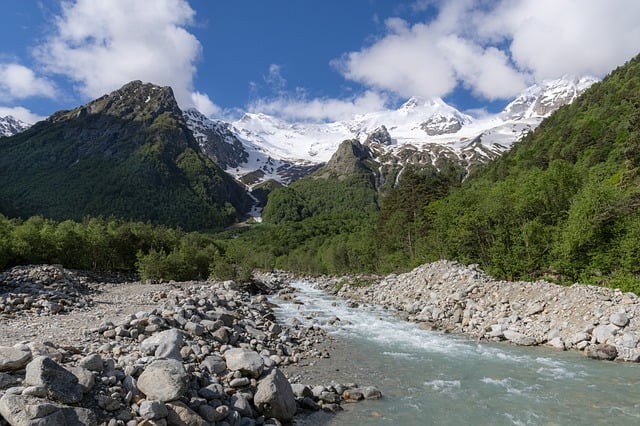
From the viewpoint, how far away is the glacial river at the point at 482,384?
13914 millimetres

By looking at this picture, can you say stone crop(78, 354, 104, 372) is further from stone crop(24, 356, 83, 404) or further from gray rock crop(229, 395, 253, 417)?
gray rock crop(229, 395, 253, 417)

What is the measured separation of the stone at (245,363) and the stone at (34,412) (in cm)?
595

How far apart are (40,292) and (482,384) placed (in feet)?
120

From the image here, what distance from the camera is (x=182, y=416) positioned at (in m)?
10.6

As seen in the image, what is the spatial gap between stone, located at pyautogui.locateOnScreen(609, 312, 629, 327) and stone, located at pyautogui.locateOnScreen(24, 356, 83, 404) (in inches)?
1012

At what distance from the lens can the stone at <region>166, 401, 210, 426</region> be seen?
1046 centimetres

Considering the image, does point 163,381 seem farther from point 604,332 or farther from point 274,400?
point 604,332

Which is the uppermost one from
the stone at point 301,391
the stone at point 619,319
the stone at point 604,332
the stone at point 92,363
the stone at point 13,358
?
the stone at point 619,319

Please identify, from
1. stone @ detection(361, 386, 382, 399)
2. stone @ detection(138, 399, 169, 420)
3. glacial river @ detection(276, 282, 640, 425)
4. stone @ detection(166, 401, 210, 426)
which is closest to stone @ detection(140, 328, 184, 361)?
stone @ detection(166, 401, 210, 426)

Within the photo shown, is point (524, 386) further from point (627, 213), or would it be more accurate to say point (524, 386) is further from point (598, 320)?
point (627, 213)

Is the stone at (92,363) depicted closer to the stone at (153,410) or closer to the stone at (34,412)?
the stone at (153,410)

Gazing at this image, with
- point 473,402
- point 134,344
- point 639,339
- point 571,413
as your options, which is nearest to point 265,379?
point 134,344

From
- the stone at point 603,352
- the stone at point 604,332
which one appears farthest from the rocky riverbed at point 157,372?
the stone at point 604,332

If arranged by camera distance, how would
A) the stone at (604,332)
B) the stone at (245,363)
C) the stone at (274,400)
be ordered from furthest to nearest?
the stone at (604,332) → the stone at (245,363) → the stone at (274,400)
